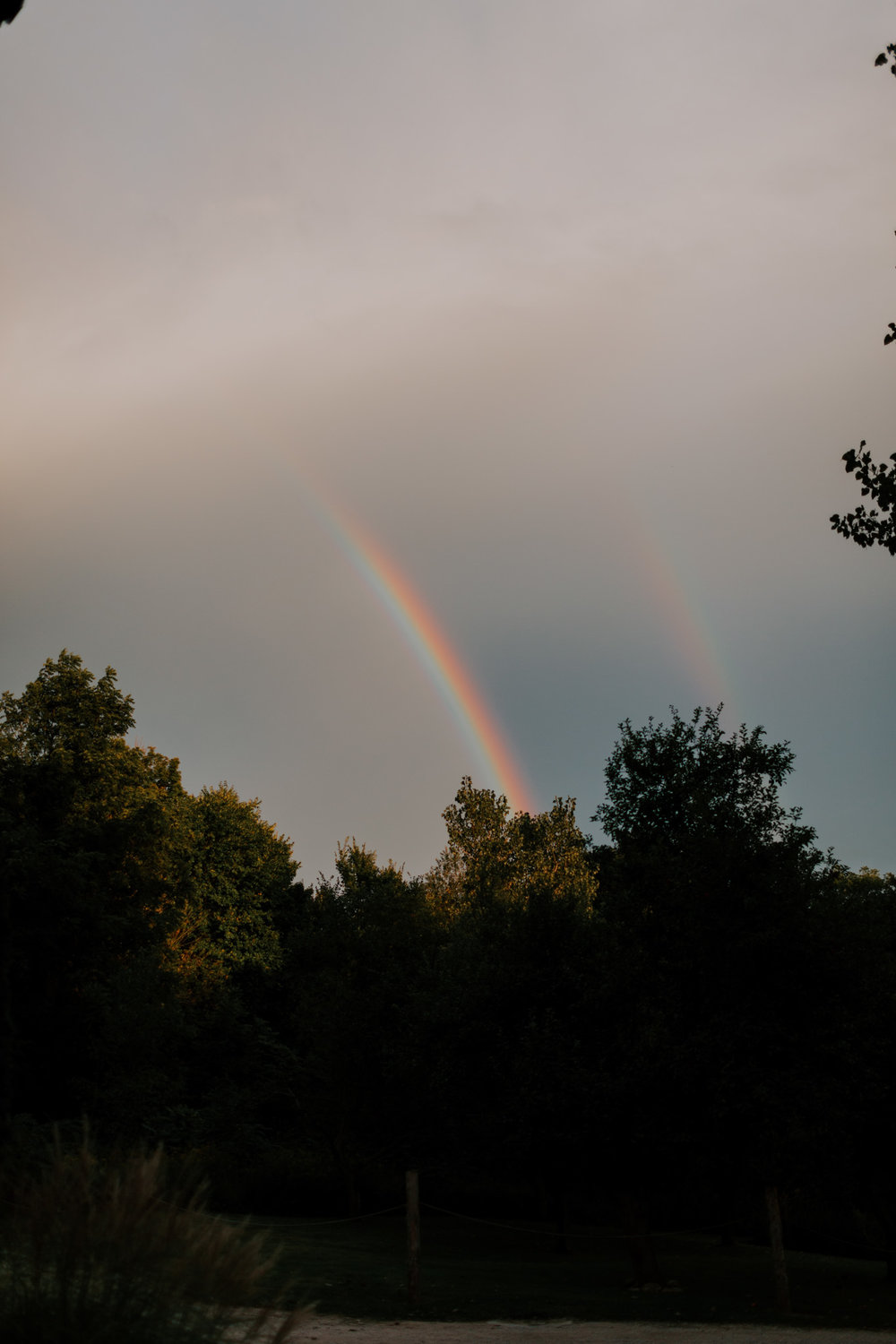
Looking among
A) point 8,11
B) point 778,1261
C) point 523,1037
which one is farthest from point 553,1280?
point 8,11

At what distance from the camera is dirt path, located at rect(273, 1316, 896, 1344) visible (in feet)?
41.4

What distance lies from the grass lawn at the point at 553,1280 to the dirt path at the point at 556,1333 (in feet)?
2.58

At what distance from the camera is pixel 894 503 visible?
1254cm

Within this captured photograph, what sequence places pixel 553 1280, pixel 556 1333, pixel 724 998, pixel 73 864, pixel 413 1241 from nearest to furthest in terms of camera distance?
pixel 556 1333 < pixel 413 1241 < pixel 724 998 < pixel 553 1280 < pixel 73 864

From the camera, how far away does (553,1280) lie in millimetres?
20250

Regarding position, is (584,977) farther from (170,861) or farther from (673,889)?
(170,861)

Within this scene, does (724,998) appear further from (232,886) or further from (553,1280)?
(232,886)

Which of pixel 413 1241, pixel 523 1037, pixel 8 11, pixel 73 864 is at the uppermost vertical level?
pixel 73 864

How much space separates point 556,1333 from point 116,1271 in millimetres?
8953

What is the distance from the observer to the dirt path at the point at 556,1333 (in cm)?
1262

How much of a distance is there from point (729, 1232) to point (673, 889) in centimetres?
1569

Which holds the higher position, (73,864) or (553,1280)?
(73,864)

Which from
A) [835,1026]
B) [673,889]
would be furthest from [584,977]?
[835,1026]

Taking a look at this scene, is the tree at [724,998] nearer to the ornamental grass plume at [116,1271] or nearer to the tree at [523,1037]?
the tree at [523,1037]
